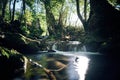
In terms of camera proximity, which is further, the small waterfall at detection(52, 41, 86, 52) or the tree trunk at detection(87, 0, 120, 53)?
the small waterfall at detection(52, 41, 86, 52)

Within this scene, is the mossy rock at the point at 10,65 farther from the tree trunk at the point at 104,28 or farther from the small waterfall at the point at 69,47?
the small waterfall at the point at 69,47

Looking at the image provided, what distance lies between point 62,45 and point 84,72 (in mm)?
22927

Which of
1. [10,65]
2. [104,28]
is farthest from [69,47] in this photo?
[10,65]

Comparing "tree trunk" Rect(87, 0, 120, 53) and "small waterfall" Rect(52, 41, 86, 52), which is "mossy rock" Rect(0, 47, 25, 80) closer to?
"tree trunk" Rect(87, 0, 120, 53)

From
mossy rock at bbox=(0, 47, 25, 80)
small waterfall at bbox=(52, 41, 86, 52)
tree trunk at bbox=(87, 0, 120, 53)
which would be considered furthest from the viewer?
small waterfall at bbox=(52, 41, 86, 52)

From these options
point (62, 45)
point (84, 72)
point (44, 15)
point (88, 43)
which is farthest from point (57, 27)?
point (84, 72)

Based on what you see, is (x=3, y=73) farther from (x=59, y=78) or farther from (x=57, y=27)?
(x=57, y=27)

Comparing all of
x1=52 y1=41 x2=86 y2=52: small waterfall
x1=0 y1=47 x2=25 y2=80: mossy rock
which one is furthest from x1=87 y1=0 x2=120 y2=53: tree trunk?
x1=0 y1=47 x2=25 y2=80: mossy rock

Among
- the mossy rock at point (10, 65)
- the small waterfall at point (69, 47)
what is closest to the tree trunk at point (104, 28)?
the small waterfall at point (69, 47)

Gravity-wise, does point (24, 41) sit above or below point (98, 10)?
below

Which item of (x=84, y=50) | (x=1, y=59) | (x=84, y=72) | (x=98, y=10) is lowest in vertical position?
(x=84, y=50)

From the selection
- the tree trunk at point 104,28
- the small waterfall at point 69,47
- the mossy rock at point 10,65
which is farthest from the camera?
the small waterfall at point 69,47

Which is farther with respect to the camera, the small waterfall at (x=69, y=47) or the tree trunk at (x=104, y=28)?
the small waterfall at (x=69, y=47)

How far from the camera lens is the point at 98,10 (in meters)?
35.8
